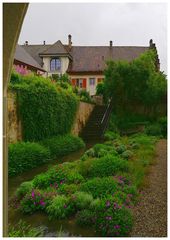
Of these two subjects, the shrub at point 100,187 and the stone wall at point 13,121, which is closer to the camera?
the shrub at point 100,187

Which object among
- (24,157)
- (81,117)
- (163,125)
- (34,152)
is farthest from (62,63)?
(24,157)

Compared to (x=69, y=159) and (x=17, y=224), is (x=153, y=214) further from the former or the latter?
(x=69, y=159)

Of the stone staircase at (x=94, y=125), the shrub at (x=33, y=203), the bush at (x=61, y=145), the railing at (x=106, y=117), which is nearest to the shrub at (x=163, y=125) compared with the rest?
the railing at (x=106, y=117)

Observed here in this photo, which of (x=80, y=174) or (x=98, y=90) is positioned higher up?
(x=98, y=90)

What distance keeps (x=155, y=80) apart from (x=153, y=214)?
1729 cm

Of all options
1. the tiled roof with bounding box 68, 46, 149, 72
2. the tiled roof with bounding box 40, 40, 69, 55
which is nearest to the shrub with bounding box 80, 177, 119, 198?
the tiled roof with bounding box 40, 40, 69, 55

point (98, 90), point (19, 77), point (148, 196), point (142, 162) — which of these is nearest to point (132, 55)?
point (98, 90)

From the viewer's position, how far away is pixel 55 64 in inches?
1225

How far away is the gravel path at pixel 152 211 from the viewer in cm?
407

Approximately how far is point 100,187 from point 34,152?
4589 mm

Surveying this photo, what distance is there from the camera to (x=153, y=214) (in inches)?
183

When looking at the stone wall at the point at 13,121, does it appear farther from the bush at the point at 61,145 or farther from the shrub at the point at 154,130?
the shrub at the point at 154,130

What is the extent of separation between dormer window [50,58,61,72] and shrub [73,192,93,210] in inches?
1062

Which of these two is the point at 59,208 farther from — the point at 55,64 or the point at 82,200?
the point at 55,64
